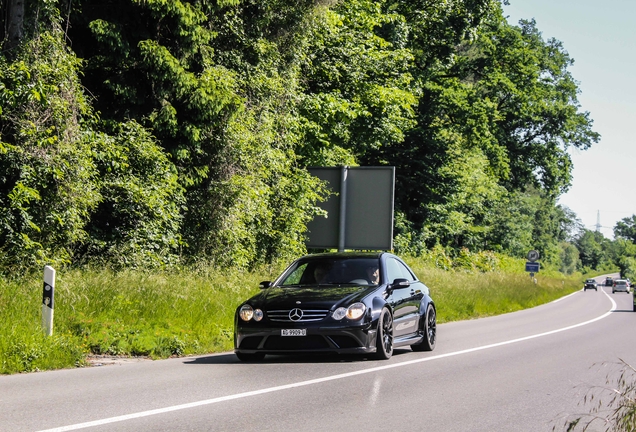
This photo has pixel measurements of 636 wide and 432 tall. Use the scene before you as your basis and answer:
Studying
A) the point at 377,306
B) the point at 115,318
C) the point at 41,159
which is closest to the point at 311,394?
the point at 377,306

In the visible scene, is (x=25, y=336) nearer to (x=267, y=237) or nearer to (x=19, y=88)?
(x=19, y=88)

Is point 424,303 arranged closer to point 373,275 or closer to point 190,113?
point 373,275

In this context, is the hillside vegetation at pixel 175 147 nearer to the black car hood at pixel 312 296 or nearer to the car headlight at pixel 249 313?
the car headlight at pixel 249 313

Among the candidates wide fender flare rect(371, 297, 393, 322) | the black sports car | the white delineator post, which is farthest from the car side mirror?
the white delineator post

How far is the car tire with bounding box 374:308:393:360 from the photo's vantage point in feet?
41.6

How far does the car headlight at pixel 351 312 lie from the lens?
12.2 meters

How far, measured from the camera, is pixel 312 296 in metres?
12.6

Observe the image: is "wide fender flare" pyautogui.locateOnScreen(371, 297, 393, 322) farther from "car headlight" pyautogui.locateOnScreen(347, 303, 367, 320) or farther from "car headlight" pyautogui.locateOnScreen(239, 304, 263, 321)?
"car headlight" pyautogui.locateOnScreen(239, 304, 263, 321)

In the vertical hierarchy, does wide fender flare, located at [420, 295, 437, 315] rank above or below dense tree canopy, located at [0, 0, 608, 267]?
below

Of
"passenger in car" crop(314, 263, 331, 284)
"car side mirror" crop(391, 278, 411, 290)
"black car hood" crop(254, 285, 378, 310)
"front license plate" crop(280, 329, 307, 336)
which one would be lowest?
"front license plate" crop(280, 329, 307, 336)

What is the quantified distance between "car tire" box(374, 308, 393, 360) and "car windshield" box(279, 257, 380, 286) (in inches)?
31.8

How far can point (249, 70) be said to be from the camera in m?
24.7

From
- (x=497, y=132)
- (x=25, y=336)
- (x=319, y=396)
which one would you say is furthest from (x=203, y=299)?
(x=497, y=132)

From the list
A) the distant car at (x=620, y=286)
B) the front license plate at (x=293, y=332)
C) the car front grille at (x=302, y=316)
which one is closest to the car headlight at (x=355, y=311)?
the car front grille at (x=302, y=316)
